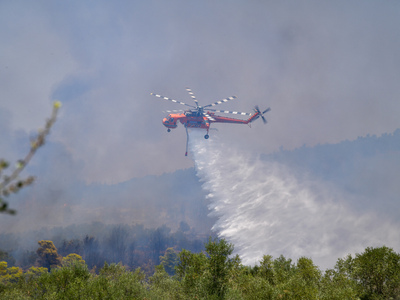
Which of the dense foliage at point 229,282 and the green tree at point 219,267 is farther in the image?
the green tree at point 219,267

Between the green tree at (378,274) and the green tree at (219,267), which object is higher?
the green tree at (219,267)

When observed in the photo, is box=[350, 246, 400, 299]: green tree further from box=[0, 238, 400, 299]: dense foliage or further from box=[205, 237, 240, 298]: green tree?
box=[205, 237, 240, 298]: green tree

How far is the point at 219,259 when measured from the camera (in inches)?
2547

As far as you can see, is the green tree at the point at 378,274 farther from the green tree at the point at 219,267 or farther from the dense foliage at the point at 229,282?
the green tree at the point at 219,267

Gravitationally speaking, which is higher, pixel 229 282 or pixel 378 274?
pixel 229 282

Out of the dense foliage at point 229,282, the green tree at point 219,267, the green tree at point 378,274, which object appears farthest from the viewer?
the green tree at point 378,274

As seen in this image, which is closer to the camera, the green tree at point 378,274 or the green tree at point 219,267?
the green tree at point 219,267

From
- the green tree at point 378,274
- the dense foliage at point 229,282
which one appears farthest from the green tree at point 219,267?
the green tree at point 378,274

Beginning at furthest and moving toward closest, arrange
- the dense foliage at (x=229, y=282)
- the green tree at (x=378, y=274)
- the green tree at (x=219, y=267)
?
the green tree at (x=378, y=274)
the green tree at (x=219, y=267)
the dense foliage at (x=229, y=282)

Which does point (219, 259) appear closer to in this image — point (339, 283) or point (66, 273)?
point (339, 283)

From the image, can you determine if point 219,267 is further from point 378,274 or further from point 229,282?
point 378,274

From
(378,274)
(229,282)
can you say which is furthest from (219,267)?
(378,274)

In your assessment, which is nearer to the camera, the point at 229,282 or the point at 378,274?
the point at 229,282

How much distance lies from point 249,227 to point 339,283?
107 m
